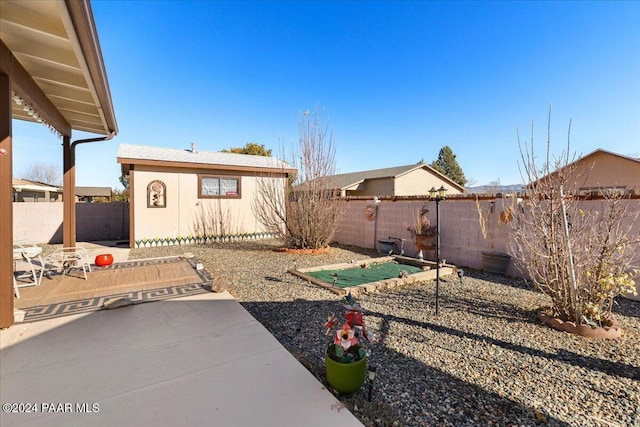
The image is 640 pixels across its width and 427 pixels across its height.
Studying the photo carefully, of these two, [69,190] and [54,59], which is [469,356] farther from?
[69,190]

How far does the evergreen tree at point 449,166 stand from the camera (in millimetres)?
30734

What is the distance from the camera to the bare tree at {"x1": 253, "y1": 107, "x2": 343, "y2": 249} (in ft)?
28.0

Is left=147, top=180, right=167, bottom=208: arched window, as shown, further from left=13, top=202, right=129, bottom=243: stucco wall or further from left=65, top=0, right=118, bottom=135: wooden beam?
left=65, top=0, right=118, bottom=135: wooden beam

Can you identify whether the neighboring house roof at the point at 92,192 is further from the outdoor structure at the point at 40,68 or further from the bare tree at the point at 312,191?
the outdoor structure at the point at 40,68

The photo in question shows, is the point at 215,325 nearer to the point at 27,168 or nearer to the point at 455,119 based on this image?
the point at 455,119

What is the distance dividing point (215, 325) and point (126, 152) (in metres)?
8.79

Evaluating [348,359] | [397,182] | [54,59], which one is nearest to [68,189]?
[54,59]

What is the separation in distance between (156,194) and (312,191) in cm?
535

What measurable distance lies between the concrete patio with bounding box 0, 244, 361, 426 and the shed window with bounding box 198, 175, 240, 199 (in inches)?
290

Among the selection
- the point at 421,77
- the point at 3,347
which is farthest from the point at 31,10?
the point at 421,77

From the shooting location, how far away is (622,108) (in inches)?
263

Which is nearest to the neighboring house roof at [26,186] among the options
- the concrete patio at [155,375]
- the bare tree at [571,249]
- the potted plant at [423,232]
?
the concrete patio at [155,375]

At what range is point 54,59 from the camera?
3.23 metres

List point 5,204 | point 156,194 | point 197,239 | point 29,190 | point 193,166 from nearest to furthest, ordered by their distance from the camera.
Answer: point 5,204, point 156,194, point 193,166, point 197,239, point 29,190
